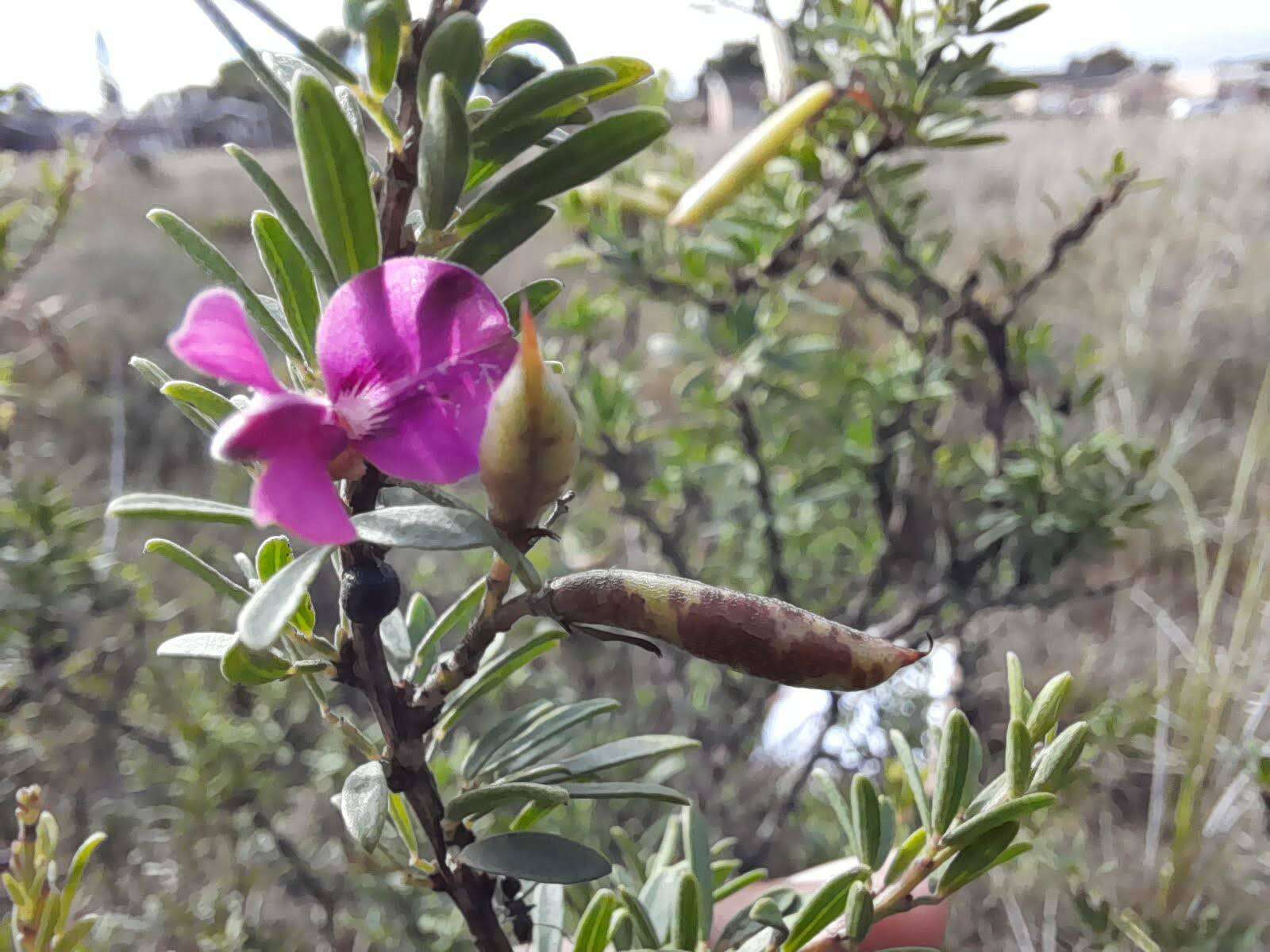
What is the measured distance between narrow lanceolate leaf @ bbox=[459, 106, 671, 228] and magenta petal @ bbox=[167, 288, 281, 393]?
0.27 ft

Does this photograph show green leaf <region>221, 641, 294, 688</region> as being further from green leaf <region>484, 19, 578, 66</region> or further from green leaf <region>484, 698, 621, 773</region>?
green leaf <region>484, 19, 578, 66</region>

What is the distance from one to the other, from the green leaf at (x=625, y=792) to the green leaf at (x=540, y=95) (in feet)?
0.77

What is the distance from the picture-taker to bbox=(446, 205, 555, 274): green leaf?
0.28 metres

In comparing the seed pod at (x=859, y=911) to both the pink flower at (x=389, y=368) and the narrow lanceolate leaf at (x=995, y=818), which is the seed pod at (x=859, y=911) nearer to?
the narrow lanceolate leaf at (x=995, y=818)

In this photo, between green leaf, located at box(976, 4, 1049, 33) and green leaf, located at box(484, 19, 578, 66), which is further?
green leaf, located at box(976, 4, 1049, 33)

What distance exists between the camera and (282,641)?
1.02 feet

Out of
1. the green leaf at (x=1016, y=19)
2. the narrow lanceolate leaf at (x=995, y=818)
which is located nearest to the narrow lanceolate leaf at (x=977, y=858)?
the narrow lanceolate leaf at (x=995, y=818)

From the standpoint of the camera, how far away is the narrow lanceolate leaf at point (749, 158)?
56 centimetres

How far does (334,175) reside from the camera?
248mm

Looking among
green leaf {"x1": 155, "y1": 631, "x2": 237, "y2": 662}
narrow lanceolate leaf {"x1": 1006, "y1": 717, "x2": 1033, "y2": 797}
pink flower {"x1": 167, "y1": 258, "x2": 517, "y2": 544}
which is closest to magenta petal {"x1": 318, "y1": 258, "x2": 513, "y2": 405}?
pink flower {"x1": 167, "y1": 258, "x2": 517, "y2": 544}

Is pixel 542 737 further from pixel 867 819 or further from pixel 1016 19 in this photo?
pixel 1016 19

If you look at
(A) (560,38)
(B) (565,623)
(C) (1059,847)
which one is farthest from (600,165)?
(C) (1059,847)

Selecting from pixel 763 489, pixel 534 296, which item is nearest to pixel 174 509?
pixel 534 296

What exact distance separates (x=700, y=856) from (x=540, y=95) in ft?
1.15
